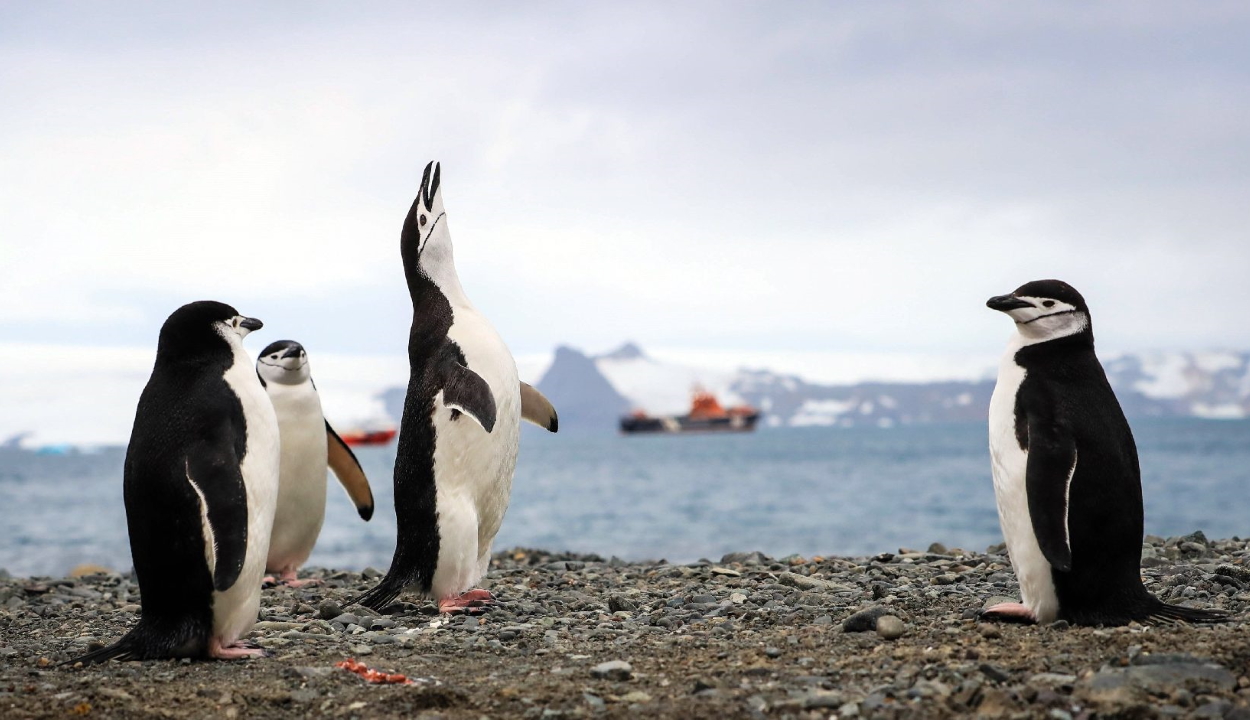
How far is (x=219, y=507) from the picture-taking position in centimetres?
458

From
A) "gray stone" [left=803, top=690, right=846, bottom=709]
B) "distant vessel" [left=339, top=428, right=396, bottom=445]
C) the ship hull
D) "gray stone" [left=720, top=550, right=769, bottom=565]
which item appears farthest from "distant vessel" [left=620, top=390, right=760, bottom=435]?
"gray stone" [left=803, top=690, right=846, bottom=709]

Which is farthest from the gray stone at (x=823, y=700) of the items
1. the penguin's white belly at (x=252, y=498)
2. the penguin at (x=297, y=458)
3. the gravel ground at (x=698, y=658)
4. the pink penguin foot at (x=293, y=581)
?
the pink penguin foot at (x=293, y=581)

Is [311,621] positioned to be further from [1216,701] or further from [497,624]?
[1216,701]

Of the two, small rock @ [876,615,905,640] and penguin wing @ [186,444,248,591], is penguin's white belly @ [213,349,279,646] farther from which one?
small rock @ [876,615,905,640]

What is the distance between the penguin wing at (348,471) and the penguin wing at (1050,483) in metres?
4.71

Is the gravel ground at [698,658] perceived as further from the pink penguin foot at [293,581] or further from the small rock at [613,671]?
the pink penguin foot at [293,581]

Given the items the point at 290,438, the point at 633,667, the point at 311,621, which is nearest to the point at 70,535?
the point at 290,438

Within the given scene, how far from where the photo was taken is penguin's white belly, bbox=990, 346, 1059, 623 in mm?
4594

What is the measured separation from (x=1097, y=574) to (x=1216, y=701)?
3.74 feet

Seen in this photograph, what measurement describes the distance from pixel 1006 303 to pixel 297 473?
4809 mm

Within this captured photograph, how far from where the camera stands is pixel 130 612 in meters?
6.67

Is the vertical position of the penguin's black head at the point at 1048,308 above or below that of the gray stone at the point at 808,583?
above

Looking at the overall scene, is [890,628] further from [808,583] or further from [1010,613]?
[808,583]

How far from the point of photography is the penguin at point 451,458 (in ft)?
18.9
